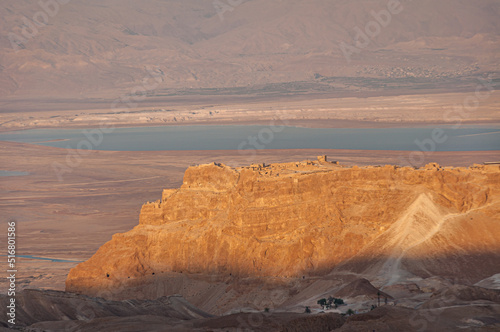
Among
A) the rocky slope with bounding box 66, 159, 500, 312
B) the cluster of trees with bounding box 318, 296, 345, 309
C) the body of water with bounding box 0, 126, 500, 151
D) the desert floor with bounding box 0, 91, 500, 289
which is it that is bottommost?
the cluster of trees with bounding box 318, 296, 345, 309

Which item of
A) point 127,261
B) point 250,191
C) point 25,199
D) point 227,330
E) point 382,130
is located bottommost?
point 227,330

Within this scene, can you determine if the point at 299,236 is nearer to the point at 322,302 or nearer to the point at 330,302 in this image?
the point at 322,302

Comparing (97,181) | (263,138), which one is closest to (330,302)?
(97,181)

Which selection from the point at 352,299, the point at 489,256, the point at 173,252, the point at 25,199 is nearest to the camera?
the point at 352,299

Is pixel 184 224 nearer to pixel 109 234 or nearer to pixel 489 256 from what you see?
pixel 489 256

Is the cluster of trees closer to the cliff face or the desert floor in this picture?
the cliff face

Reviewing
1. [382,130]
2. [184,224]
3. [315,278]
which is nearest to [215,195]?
[184,224]

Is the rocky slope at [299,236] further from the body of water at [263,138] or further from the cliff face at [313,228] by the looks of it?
the body of water at [263,138]

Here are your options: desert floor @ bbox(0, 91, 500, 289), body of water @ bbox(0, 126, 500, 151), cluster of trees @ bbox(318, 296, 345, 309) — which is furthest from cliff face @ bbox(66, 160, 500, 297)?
body of water @ bbox(0, 126, 500, 151)
